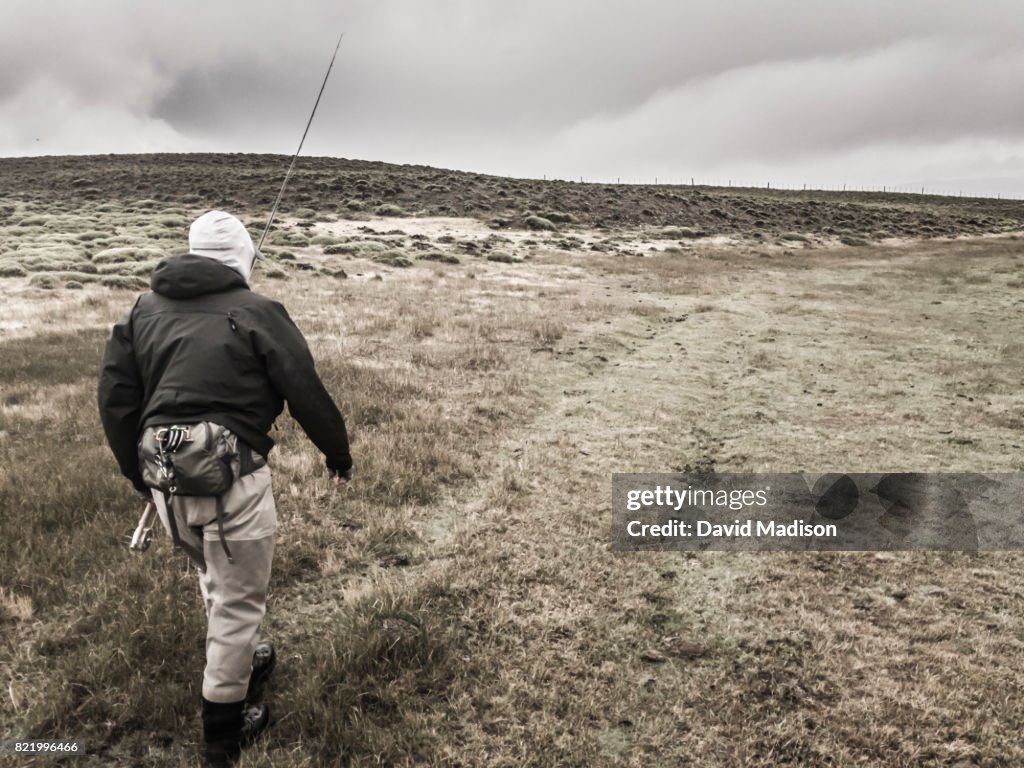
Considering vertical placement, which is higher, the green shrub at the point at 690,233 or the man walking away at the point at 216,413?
the green shrub at the point at 690,233

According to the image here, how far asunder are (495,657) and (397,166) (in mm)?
83743

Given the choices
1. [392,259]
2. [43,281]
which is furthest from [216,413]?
[392,259]

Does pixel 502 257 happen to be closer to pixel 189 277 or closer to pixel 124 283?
pixel 124 283

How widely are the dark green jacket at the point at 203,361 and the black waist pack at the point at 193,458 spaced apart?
0.06 metres

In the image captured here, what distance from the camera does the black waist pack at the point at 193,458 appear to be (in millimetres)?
2967

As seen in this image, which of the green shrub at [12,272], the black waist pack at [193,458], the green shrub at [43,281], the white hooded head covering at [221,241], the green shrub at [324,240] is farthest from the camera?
the green shrub at [324,240]

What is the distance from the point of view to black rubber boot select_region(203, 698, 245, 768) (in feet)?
10.5

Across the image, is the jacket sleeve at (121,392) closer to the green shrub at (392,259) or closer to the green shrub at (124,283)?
the green shrub at (124,283)

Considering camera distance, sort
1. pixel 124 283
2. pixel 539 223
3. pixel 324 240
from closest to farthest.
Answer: pixel 124 283, pixel 324 240, pixel 539 223

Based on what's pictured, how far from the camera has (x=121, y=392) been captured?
10.5 ft

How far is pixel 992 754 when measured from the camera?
3523 mm

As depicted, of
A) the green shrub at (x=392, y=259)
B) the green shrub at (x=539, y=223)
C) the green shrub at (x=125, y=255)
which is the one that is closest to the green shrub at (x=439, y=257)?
the green shrub at (x=392, y=259)

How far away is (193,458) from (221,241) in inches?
44.9

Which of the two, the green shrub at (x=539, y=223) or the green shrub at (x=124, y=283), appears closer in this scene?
the green shrub at (x=124, y=283)
